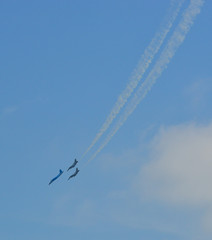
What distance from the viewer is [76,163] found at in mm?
119188

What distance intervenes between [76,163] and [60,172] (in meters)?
5.66

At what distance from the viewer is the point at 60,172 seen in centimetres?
12288
